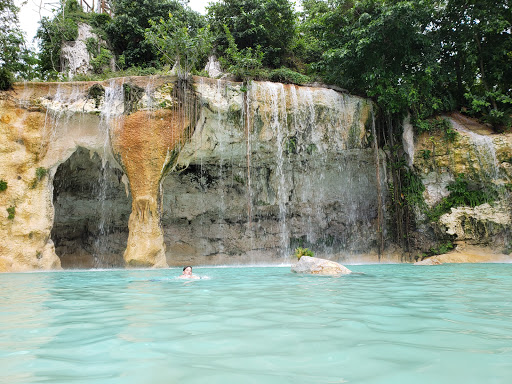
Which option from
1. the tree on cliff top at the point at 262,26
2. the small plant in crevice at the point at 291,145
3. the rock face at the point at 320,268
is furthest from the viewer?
the tree on cliff top at the point at 262,26

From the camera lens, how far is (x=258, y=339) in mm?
2832

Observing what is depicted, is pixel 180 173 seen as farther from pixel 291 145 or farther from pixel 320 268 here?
pixel 320 268

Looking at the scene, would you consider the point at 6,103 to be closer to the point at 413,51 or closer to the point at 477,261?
the point at 413,51

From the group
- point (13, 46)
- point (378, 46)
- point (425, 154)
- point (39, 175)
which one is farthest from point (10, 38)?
point (425, 154)

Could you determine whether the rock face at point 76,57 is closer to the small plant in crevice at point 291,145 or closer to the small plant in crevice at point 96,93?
the small plant in crevice at point 96,93

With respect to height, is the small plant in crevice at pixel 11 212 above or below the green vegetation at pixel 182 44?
below

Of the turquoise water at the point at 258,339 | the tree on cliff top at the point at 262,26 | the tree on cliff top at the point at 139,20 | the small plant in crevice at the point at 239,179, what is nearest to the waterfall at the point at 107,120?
the small plant in crevice at the point at 239,179

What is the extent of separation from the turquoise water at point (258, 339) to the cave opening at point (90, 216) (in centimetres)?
1251

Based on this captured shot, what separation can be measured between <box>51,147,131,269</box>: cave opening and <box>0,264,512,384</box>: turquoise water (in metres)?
12.5

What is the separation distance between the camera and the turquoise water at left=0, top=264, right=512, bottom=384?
7.09 feet

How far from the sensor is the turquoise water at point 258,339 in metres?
2.16

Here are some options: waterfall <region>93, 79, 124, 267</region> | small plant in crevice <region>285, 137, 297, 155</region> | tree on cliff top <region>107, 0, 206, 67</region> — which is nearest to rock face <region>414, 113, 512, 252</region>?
small plant in crevice <region>285, 137, 297, 155</region>

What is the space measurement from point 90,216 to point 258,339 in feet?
53.9

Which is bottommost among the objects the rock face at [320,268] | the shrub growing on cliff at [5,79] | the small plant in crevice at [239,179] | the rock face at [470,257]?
the rock face at [470,257]
